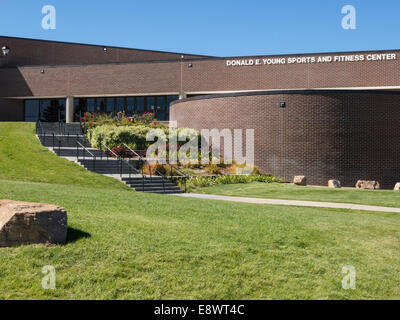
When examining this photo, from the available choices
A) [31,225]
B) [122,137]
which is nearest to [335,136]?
[122,137]

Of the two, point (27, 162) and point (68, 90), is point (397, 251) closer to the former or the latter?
point (27, 162)

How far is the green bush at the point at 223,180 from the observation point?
23158 mm

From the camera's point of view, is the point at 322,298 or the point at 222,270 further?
the point at 222,270

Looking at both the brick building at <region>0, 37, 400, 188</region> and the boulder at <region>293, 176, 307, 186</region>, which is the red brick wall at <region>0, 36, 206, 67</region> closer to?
the brick building at <region>0, 37, 400, 188</region>

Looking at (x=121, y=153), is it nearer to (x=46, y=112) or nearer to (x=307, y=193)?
(x=307, y=193)

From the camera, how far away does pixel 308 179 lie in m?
25.7

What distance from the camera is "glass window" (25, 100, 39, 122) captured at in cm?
4569

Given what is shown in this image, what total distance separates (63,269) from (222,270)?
88.0 inches

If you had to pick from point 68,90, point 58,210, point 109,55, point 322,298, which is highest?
point 109,55

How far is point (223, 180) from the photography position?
24203 millimetres

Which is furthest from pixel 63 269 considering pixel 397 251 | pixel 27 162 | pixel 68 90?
pixel 68 90

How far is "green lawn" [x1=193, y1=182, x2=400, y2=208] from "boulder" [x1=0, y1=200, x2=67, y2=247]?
12.2 metres

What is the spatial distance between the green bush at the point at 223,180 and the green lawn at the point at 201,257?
37.4 feet

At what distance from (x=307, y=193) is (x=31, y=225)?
570 inches
